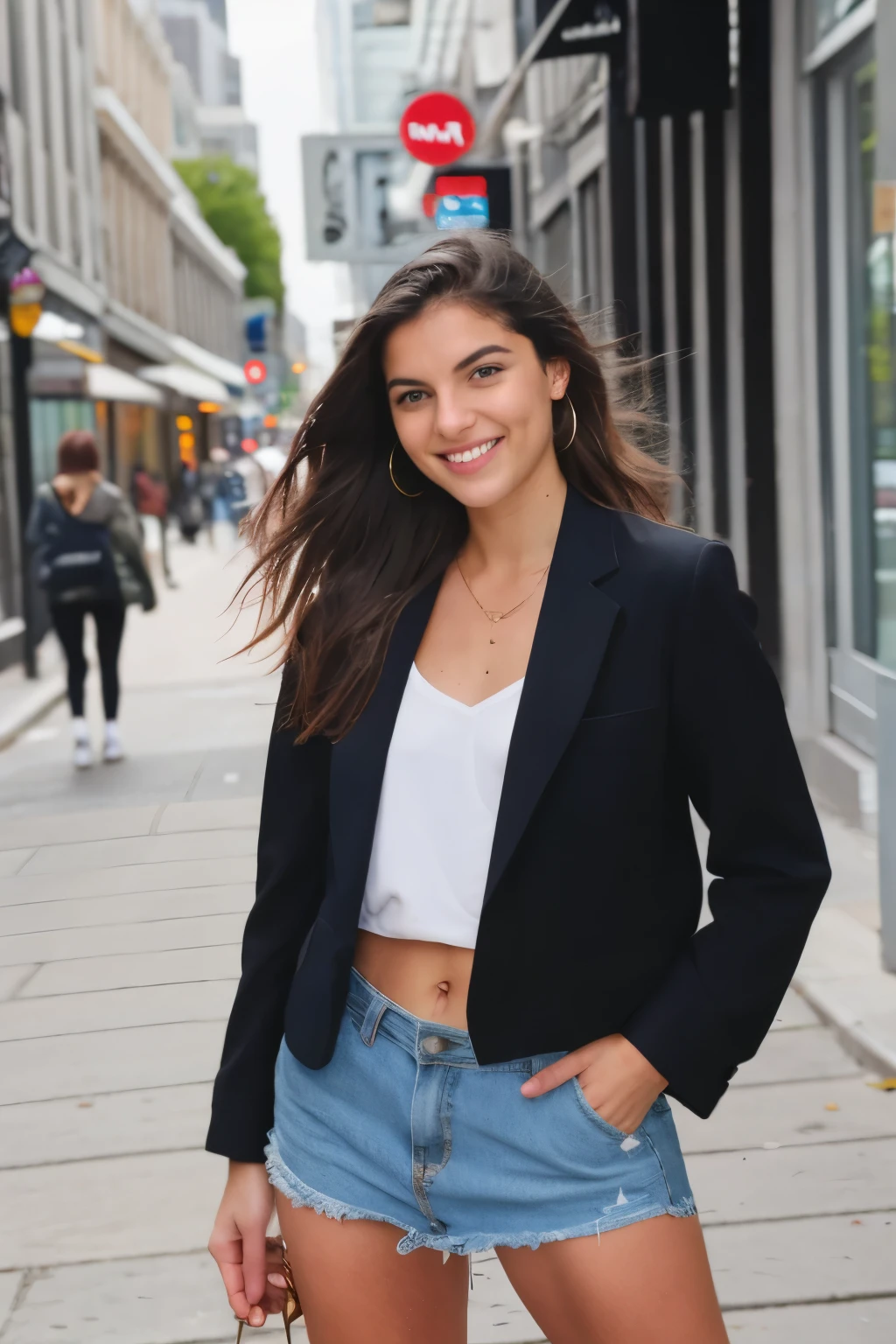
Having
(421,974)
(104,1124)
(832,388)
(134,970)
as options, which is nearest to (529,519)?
(421,974)

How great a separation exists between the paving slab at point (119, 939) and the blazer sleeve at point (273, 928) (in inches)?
120

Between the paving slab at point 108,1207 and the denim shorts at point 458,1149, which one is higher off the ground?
the denim shorts at point 458,1149

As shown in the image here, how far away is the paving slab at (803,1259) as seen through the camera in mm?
3129

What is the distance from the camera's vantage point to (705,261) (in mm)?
9930

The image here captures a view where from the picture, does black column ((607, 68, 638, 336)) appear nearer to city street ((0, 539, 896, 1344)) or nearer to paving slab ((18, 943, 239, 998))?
city street ((0, 539, 896, 1344))

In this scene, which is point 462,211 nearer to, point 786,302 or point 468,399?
point 786,302

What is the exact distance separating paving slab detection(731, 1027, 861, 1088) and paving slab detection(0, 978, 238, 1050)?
157 centimetres

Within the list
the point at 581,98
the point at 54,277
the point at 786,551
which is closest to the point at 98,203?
the point at 54,277

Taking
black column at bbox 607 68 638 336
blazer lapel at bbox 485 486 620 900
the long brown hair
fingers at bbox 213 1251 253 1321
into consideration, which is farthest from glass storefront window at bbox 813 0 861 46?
fingers at bbox 213 1251 253 1321

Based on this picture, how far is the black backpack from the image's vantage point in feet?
31.4

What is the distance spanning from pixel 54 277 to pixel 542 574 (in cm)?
2423

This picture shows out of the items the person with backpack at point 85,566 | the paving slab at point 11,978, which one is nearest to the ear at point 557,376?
the paving slab at point 11,978

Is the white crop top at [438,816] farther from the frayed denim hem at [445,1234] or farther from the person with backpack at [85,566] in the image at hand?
the person with backpack at [85,566]

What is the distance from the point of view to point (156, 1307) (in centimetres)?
319
